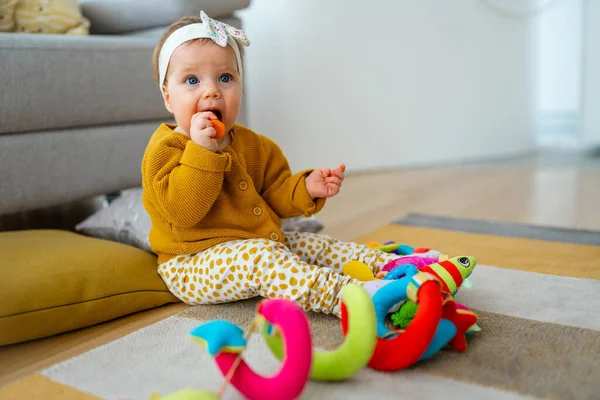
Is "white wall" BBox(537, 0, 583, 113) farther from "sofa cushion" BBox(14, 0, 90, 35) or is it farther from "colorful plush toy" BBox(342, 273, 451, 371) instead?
"colorful plush toy" BBox(342, 273, 451, 371)

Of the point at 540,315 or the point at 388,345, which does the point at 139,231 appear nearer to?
the point at 388,345

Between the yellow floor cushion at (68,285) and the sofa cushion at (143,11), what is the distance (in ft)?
2.20

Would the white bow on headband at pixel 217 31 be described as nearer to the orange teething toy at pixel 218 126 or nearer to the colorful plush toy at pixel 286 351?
the orange teething toy at pixel 218 126

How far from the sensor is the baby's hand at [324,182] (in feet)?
3.16

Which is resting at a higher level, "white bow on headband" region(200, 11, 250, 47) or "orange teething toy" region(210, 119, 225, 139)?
"white bow on headband" region(200, 11, 250, 47)

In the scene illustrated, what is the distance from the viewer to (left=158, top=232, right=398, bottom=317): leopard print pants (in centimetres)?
84

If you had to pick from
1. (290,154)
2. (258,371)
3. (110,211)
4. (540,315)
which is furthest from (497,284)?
(290,154)

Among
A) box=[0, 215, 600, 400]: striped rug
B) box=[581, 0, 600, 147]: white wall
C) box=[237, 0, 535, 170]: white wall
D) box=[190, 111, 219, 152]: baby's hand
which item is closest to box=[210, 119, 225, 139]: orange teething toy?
box=[190, 111, 219, 152]: baby's hand

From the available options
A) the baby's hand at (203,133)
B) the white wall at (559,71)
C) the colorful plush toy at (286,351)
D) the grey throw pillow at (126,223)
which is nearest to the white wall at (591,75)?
the white wall at (559,71)

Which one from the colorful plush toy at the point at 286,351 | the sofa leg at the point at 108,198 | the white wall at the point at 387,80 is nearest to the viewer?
the colorful plush toy at the point at 286,351

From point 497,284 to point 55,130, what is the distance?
0.95m

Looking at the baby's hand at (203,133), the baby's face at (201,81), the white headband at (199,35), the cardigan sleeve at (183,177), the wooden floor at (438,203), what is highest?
the white headband at (199,35)

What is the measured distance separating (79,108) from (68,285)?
0.53 m

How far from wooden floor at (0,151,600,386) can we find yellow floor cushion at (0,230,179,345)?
0.07 ft
